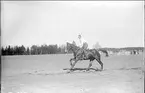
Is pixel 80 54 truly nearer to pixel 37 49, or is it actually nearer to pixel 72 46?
pixel 72 46

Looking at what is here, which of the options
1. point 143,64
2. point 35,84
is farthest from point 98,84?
point 35,84

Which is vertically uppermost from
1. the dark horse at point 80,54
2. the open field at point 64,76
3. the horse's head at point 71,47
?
the horse's head at point 71,47

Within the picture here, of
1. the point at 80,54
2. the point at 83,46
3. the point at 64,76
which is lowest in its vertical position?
the point at 64,76

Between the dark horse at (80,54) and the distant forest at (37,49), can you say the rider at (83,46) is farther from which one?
the distant forest at (37,49)

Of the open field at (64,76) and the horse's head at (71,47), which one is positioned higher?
the horse's head at (71,47)

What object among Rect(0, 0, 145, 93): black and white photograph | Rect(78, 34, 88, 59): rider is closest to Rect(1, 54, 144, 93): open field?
Rect(0, 0, 145, 93): black and white photograph

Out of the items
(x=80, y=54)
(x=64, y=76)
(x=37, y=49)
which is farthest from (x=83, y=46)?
(x=37, y=49)

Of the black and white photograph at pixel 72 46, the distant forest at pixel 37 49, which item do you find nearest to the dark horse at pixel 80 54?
the black and white photograph at pixel 72 46
